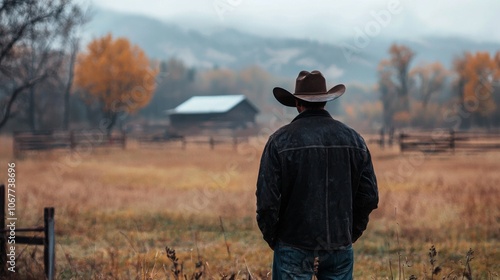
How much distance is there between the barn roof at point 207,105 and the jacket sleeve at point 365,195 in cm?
5138

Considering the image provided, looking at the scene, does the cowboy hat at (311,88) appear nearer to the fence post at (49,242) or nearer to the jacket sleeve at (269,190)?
the jacket sleeve at (269,190)

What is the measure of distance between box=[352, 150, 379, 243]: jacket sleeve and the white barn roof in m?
51.4

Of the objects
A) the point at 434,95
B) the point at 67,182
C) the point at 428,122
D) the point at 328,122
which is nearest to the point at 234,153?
the point at 67,182

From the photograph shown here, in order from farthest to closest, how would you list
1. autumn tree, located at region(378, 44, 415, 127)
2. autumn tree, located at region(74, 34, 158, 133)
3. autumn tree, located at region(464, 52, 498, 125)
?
autumn tree, located at region(378, 44, 415, 127), autumn tree, located at region(464, 52, 498, 125), autumn tree, located at region(74, 34, 158, 133)

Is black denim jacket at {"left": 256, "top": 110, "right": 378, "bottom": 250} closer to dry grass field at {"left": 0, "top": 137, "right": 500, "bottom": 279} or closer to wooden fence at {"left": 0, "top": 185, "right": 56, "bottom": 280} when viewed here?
dry grass field at {"left": 0, "top": 137, "right": 500, "bottom": 279}

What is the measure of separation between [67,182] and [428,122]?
204ft

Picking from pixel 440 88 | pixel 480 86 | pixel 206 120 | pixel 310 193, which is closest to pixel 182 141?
pixel 206 120

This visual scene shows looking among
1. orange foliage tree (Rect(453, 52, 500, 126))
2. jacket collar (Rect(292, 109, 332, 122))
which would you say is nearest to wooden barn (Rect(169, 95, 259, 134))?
orange foliage tree (Rect(453, 52, 500, 126))

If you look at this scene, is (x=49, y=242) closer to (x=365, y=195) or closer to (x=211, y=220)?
(x=365, y=195)

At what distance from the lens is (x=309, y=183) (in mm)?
4051

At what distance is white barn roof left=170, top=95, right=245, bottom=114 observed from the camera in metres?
56.2

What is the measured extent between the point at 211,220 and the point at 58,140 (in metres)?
24.4

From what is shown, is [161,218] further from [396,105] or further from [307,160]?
[396,105]

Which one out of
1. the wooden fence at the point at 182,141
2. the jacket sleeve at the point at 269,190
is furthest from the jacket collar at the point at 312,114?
the wooden fence at the point at 182,141
